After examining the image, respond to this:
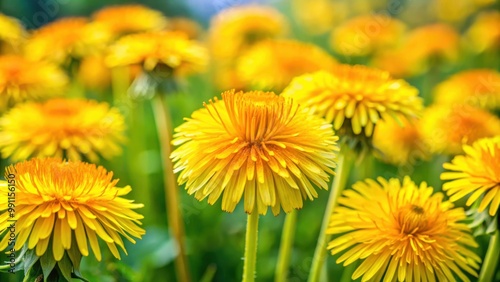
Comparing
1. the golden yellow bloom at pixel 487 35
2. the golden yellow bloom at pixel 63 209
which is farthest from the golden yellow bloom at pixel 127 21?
the golden yellow bloom at pixel 487 35

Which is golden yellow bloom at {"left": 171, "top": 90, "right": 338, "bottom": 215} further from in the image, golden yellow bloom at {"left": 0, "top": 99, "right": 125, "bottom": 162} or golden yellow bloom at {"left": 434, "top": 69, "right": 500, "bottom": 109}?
golden yellow bloom at {"left": 434, "top": 69, "right": 500, "bottom": 109}

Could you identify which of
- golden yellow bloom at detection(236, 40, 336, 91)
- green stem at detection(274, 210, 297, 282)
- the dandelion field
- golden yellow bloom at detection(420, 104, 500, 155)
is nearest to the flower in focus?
the dandelion field

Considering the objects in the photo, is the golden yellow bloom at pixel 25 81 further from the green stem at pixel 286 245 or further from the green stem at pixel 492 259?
the green stem at pixel 492 259

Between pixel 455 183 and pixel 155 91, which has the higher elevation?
pixel 155 91

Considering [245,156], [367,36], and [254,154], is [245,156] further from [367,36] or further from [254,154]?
[367,36]

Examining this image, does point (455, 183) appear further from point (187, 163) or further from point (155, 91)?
point (155, 91)

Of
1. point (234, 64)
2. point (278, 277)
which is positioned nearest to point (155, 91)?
point (278, 277)
